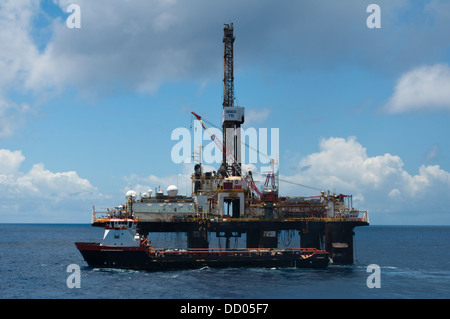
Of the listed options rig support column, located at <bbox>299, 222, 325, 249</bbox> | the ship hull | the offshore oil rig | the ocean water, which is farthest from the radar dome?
rig support column, located at <bbox>299, 222, 325, 249</bbox>

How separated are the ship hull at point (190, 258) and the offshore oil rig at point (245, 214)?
7327 mm

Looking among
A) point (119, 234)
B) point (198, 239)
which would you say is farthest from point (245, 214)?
point (119, 234)

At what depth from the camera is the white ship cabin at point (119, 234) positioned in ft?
215

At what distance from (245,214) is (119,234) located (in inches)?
1002

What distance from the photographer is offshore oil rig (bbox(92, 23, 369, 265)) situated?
7625 cm

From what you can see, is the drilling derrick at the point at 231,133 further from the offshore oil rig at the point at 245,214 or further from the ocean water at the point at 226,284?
the ocean water at the point at 226,284

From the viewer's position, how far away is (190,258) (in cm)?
6656

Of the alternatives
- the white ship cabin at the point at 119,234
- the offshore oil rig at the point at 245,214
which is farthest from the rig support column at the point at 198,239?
the white ship cabin at the point at 119,234

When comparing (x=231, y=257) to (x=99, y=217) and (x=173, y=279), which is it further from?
(x=99, y=217)

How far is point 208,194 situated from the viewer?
274ft

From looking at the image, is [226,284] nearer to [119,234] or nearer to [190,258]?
[190,258]

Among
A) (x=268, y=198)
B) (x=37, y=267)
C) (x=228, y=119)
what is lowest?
(x=37, y=267)
